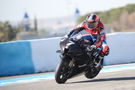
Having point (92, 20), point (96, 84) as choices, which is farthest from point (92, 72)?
point (92, 20)

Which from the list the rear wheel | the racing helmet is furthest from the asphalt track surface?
the racing helmet

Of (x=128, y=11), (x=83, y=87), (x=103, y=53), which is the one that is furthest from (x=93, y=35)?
(x=128, y=11)

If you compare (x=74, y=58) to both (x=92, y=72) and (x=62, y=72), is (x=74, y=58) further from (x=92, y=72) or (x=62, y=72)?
(x=92, y=72)

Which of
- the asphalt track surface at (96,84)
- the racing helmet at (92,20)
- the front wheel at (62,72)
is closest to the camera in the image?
the asphalt track surface at (96,84)

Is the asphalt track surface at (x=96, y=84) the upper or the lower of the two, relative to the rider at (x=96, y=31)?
lower

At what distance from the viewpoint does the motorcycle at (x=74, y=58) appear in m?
9.05

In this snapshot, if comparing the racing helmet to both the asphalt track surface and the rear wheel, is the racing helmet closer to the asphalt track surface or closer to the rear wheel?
the rear wheel

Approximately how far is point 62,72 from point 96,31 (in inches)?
63.5

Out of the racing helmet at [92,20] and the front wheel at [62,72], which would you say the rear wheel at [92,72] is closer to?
the front wheel at [62,72]

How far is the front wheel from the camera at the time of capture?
29.6ft

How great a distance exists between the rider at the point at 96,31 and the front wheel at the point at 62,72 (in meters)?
1.02

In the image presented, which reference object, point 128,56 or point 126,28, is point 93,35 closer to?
point 128,56

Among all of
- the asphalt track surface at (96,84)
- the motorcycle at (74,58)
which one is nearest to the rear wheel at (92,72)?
the motorcycle at (74,58)

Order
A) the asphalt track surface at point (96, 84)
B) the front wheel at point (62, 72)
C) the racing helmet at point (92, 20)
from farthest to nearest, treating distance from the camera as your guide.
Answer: the racing helmet at point (92, 20) → the front wheel at point (62, 72) → the asphalt track surface at point (96, 84)
